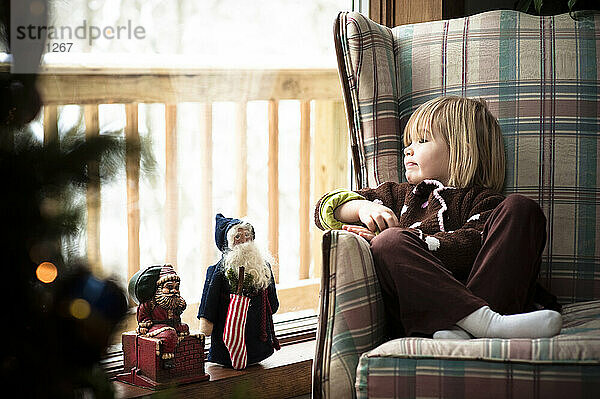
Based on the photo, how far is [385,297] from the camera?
54.9 inches

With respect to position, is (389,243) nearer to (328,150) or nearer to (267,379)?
(267,379)

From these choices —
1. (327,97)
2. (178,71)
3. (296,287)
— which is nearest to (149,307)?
(178,71)

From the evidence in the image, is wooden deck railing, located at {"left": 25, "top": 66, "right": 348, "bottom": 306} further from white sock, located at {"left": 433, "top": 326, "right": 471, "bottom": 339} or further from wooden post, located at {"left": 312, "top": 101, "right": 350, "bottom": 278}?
white sock, located at {"left": 433, "top": 326, "right": 471, "bottom": 339}

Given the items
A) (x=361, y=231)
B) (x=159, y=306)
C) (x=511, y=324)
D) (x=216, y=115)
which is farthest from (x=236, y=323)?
(x=216, y=115)

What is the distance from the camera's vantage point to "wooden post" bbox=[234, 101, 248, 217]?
258 cm

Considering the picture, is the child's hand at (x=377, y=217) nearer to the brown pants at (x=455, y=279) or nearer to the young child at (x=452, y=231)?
the young child at (x=452, y=231)

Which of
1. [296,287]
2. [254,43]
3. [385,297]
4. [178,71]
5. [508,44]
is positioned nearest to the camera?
[385,297]

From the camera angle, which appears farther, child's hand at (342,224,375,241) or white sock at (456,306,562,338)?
child's hand at (342,224,375,241)

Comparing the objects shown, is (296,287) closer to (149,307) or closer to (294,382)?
(294,382)

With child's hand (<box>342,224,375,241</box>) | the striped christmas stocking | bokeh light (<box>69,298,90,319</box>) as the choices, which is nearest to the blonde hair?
child's hand (<box>342,224,375,241</box>)

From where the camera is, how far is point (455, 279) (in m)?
1.35

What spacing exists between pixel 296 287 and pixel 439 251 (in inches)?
55.8

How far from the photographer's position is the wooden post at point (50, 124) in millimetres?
570

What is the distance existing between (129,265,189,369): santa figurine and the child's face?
62cm
